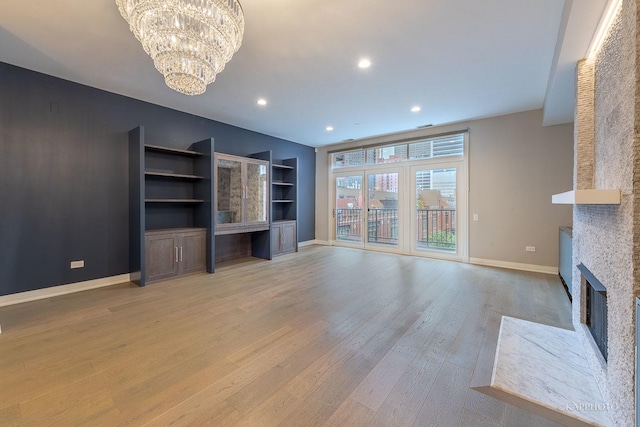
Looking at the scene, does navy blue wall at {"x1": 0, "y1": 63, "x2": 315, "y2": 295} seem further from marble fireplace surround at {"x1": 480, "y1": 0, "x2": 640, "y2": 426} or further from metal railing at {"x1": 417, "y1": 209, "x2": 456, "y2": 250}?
metal railing at {"x1": 417, "y1": 209, "x2": 456, "y2": 250}

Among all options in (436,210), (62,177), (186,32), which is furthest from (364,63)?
(62,177)

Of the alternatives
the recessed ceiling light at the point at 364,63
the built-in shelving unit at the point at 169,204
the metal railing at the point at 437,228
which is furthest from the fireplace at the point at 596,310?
the built-in shelving unit at the point at 169,204

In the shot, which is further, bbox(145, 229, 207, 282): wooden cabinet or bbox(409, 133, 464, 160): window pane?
bbox(409, 133, 464, 160): window pane

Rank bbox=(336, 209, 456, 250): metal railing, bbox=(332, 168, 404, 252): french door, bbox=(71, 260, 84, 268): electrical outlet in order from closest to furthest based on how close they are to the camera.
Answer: bbox=(71, 260, 84, 268): electrical outlet, bbox=(336, 209, 456, 250): metal railing, bbox=(332, 168, 404, 252): french door

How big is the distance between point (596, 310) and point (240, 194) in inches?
191

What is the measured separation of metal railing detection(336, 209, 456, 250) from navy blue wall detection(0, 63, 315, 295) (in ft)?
15.1

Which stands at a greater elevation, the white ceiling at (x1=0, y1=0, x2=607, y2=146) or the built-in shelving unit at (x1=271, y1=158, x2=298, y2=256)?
the white ceiling at (x1=0, y1=0, x2=607, y2=146)

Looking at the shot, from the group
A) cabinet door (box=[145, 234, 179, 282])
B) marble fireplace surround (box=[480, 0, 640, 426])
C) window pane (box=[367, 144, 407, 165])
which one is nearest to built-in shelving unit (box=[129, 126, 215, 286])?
cabinet door (box=[145, 234, 179, 282])

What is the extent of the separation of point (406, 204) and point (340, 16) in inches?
169

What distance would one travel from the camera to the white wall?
4.24 meters

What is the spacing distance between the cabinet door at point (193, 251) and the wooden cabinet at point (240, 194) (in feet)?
1.01

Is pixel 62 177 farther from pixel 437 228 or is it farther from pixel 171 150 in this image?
pixel 437 228

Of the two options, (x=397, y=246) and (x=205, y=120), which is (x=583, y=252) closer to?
(x=397, y=246)

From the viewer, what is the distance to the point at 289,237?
6.05 metres
